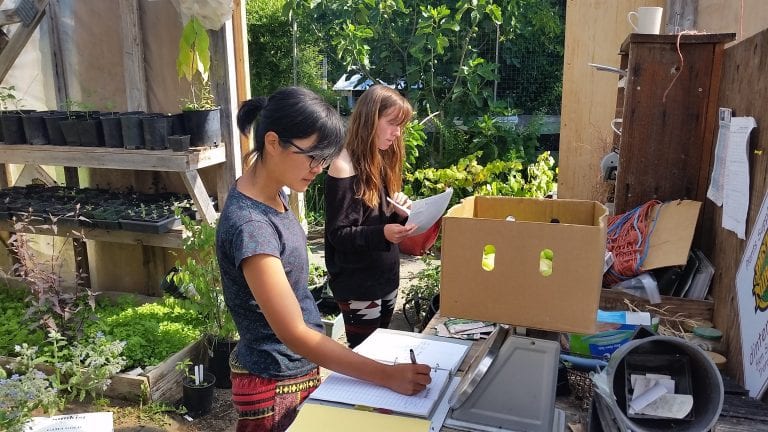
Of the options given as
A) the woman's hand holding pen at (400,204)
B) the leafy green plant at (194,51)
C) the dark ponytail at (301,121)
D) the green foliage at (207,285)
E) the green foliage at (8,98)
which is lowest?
the green foliage at (207,285)

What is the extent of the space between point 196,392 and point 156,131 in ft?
5.57

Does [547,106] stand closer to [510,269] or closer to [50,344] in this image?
[50,344]

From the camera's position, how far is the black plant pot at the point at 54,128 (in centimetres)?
397

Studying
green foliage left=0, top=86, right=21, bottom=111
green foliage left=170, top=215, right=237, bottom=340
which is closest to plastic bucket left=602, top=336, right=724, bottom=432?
green foliage left=170, top=215, right=237, bottom=340

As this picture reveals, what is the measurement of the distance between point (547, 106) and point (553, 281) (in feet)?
22.6

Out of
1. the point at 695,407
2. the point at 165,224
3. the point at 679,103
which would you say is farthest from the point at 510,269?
the point at 165,224

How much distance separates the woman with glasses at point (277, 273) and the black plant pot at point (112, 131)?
2.64 metres

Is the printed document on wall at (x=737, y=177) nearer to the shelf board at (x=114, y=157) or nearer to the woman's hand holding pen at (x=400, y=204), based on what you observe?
the woman's hand holding pen at (x=400, y=204)

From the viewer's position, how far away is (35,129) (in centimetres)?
402

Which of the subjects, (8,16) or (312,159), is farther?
(8,16)

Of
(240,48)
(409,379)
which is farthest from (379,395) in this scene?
(240,48)

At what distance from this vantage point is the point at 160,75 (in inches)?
169

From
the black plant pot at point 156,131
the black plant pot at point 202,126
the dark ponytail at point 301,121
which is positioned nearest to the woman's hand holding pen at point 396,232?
the dark ponytail at point 301,121

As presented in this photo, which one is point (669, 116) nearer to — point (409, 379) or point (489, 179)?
point (409, 379)
